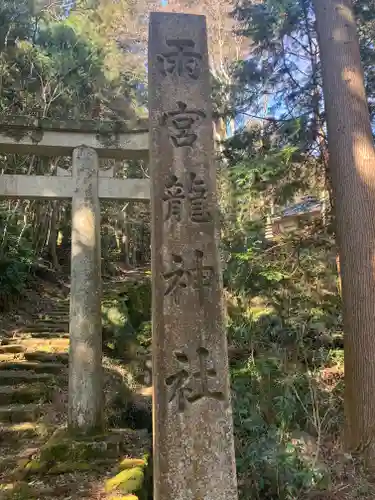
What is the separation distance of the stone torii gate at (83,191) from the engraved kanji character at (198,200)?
2.83 metres

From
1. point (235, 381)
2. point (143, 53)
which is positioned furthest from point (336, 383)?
point (143, 53)

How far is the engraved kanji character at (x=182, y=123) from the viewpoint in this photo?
3398 mm

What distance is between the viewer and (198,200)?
10.7 feet

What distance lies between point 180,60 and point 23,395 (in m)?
5.61

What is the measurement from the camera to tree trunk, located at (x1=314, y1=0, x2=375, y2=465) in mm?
5000

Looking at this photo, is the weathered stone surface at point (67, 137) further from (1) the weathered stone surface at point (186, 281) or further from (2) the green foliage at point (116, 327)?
(2) the green foliage at point (116, 327)

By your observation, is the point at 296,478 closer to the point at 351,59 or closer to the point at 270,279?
the point at 270,279

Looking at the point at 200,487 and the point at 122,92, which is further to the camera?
the point at 122,92

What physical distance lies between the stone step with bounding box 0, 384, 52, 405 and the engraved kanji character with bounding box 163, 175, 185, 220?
485 centimetres

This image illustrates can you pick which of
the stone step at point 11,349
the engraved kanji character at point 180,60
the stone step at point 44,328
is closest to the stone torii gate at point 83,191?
the engraved kanji character at point 180,60

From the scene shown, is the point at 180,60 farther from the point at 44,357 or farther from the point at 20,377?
the point at 44,357

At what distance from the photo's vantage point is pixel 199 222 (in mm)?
3232

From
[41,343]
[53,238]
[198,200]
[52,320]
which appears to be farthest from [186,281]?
[53,238]

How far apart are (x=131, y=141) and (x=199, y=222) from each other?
3.35 meters
